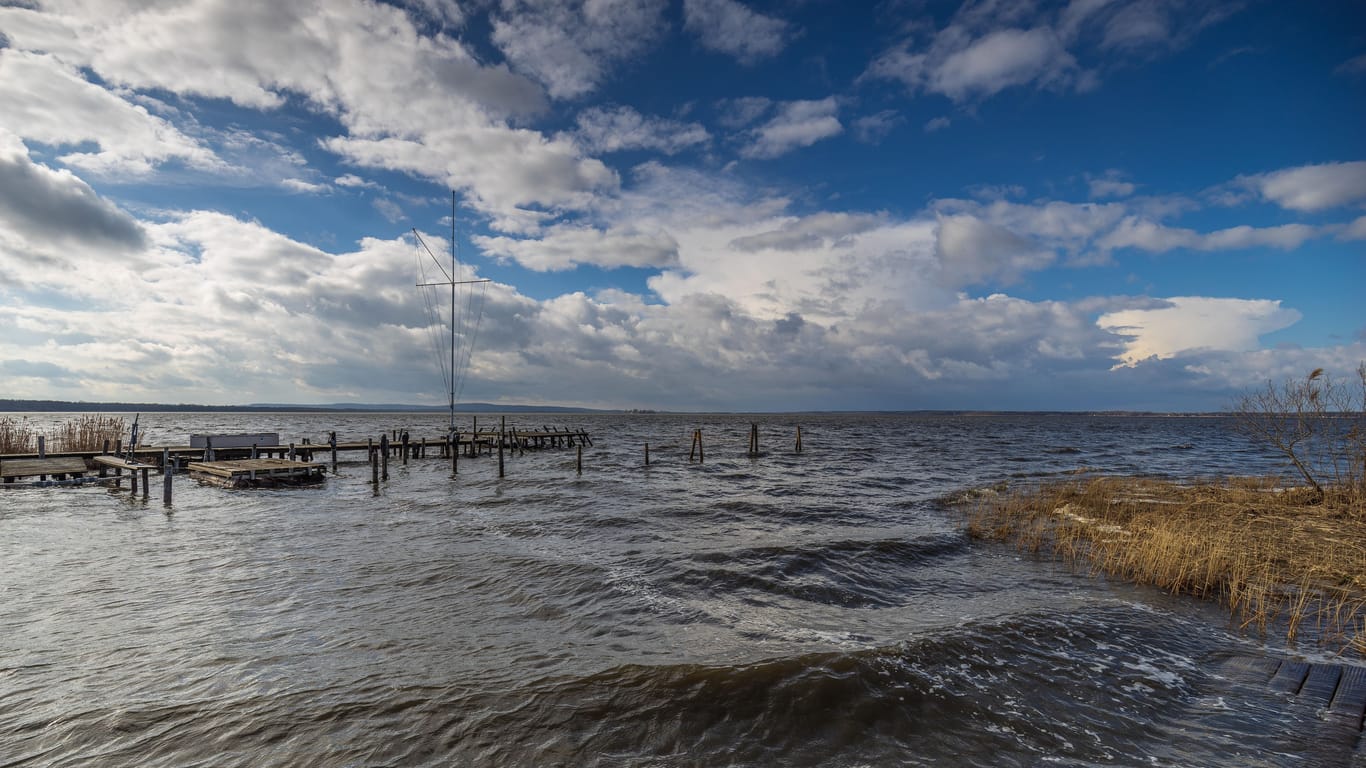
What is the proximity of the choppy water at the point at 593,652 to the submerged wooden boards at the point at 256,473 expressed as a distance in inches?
351

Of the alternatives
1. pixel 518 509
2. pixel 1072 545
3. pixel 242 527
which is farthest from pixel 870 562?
pixel 242 527

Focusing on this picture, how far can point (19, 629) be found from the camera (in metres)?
9.98

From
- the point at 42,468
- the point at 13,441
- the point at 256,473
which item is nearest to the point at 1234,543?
the point at 256,473

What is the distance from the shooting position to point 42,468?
89.2ft

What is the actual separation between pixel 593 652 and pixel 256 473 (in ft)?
89.8

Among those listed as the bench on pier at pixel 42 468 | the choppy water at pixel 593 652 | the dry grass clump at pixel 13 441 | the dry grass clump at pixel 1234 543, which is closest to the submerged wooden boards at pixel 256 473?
the bench on pier at pixel 42 468

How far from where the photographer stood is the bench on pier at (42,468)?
2569 centimetres

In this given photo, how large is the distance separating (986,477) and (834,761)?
3241 centimetres

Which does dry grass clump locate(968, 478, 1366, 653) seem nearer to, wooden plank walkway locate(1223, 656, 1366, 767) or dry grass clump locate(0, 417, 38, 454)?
wooden plank walkway locate(1223, 656, 1366, 767)

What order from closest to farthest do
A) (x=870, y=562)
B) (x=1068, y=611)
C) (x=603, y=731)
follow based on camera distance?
(x=603, y=731)
(x=1068, y=611)
(x=870, y=562)

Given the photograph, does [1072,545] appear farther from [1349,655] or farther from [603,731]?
[603,731]

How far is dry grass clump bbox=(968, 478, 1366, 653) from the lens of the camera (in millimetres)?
10945

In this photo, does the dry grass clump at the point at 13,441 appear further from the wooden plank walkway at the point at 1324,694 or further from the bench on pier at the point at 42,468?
the wooden plank walkway at the point at 1324,694

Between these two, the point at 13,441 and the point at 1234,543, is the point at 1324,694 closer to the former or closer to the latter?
the point at 1234,543
